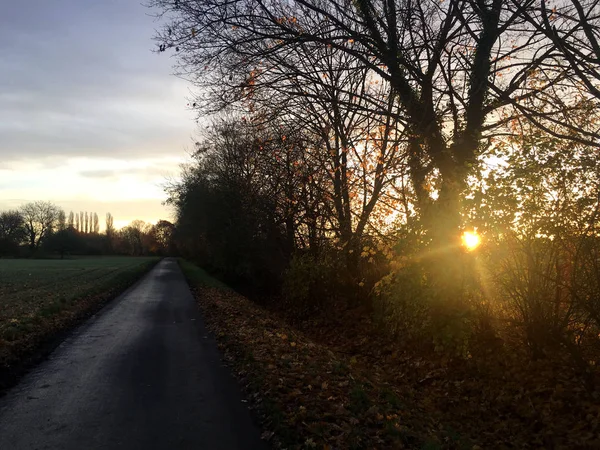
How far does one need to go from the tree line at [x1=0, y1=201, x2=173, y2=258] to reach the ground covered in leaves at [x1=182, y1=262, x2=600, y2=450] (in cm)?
8683

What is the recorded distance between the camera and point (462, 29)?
31.0ft

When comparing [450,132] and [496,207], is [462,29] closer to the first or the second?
[450,132]

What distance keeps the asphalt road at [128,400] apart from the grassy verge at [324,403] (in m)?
0.39

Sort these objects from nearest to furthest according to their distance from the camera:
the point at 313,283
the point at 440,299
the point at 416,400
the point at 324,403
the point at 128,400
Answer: the point at 324,403 < the point at 128,400 < the point at 416,400 < the point at 440,299 < the point at 313,283

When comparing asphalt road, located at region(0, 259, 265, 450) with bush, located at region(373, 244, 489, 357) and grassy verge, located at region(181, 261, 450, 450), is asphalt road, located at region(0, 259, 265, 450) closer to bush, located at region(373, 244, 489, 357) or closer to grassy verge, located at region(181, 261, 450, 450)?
grassy verge, located at region(181, 261, 450, 450)

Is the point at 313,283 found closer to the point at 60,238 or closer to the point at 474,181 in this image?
the point at 474,181

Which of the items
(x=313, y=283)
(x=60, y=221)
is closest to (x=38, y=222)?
(x=60, y=221)

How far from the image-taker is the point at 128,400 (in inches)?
265

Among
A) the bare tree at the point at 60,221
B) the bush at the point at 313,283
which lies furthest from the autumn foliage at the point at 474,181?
the bare tree at the point at 60,221

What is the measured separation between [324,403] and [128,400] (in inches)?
108

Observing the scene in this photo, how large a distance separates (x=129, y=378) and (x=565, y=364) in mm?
6867

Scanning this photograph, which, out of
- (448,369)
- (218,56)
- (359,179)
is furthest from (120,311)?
(448,369)

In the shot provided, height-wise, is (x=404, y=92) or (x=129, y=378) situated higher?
(x=404, y=92)

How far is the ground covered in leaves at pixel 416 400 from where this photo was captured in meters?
5.64
